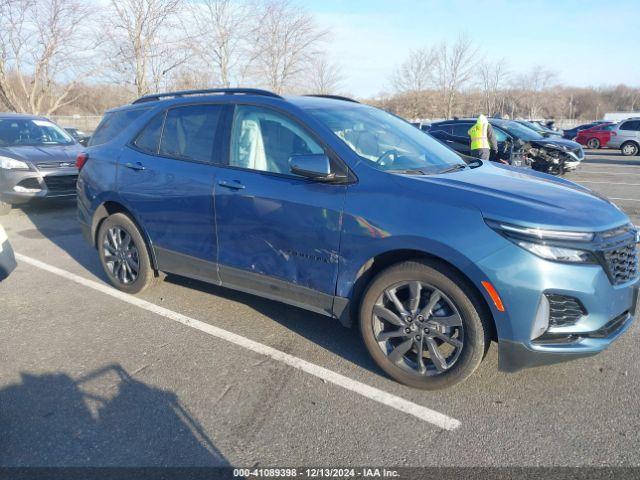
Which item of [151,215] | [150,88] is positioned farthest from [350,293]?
[150,88]

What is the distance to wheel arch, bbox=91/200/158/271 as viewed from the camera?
4.22 meters

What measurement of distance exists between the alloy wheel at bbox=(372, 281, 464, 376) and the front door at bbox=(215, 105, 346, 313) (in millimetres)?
415

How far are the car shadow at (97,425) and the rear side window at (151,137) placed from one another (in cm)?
198

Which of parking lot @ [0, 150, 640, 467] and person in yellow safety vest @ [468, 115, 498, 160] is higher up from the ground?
person in yellow safety vest @ [468, 115, 498, 160]

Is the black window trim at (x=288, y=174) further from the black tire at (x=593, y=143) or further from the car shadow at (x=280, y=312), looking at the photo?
the black tire at (x=593, y=143)

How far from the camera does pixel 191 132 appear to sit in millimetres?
3887

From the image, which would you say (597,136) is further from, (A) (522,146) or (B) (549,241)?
(B) (549,241)

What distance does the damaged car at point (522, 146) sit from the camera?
11984 mm

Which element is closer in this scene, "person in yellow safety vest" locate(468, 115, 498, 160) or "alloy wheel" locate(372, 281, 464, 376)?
"alloy wheel" locate(372, 281, 464, 376)

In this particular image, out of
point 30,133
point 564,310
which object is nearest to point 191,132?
point 564,310

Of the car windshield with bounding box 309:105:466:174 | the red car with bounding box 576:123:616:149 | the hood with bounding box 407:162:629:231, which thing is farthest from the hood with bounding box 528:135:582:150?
the red car with bounding box 576:123:616:149

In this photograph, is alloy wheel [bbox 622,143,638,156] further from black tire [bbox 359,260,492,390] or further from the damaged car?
black tire [bbox 359,260,492,390]

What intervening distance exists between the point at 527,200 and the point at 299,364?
5.89 ft

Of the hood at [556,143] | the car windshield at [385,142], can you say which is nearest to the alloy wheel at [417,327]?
the car windshield at [385,142]
